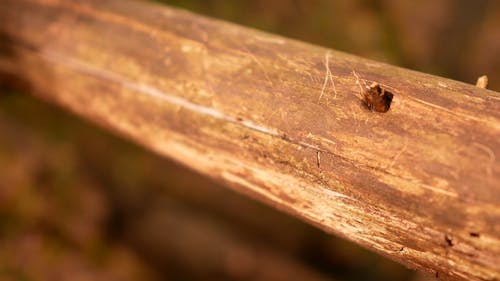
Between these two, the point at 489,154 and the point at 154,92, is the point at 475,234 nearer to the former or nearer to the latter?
the point at 489,154

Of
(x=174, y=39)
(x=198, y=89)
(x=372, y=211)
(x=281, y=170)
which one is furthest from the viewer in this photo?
(x=174, y=39)

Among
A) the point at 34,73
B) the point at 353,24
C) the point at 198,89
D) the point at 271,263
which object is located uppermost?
the point at 353,24

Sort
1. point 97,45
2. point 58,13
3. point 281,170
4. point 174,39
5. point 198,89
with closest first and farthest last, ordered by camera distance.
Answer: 1. point 281,170
2. point 198,89
3. point 174,39
4. point 97,45
5. point 58,13

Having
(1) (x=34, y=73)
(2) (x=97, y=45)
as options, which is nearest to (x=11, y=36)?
(1) (x=34, y=73)

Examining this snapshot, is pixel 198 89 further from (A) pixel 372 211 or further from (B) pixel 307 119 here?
(A) pixel 372 211

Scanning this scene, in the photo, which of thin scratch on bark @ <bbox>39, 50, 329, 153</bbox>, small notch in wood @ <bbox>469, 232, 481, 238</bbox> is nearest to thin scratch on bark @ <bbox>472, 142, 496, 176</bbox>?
small notch in wood @ <bbox>469, 232, 481, 238</bbox>

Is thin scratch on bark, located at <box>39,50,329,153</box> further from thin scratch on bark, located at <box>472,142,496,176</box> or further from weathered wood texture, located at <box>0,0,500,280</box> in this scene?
thin scratch on bark, located at <box>472,142,496,176</box>

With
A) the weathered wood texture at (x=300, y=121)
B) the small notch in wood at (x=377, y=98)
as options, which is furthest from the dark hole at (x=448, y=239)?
the small notch in wood at (x=377, y=98)

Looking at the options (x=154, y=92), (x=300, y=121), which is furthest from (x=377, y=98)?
(x=154, y=92)
